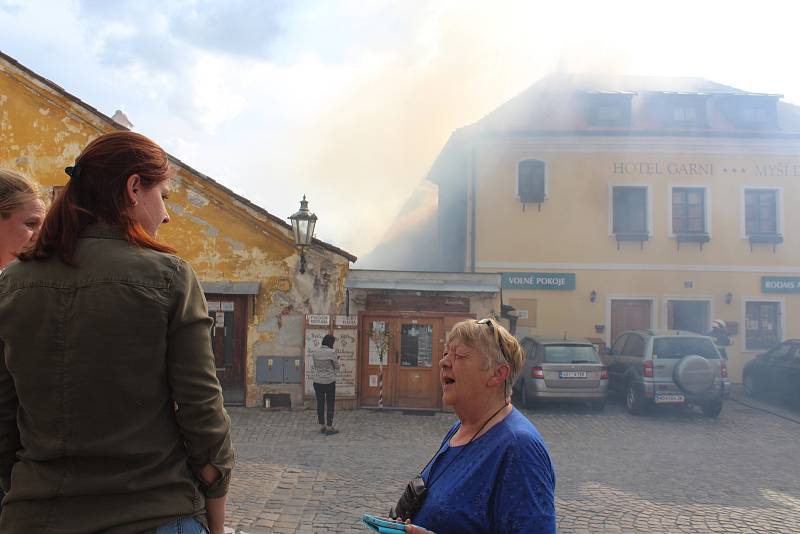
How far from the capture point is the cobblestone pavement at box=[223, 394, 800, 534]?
6477mm

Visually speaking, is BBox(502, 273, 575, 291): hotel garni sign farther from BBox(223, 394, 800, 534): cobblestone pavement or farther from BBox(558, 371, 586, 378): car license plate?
BBox(558, 371, 586, 378): car license plate

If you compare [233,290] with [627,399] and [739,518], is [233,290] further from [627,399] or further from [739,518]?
[739,518]

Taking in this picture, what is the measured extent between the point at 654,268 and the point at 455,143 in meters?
7.88

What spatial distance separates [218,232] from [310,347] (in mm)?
3118

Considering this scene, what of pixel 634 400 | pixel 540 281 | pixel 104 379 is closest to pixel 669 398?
pixel 634 400

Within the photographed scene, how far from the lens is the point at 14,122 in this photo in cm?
1309

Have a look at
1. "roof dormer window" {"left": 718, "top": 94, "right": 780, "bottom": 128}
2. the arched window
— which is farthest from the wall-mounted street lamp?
"roof dormer window" {"left": 718, "top": 94, "right": 780, "bottom": 128}

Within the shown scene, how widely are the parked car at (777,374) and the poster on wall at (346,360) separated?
10.1 metres

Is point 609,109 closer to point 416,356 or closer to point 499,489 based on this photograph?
point 416,356

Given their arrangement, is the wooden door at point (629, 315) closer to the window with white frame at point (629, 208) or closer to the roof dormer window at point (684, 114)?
the window with white frame at point (629, 208)

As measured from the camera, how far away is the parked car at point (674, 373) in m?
12.4

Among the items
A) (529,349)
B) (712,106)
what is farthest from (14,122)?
(712,106)

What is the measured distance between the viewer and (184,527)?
1.64 meters

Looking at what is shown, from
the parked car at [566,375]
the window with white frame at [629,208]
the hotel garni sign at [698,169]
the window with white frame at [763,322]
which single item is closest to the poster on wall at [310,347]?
the parked car at [566,375]
